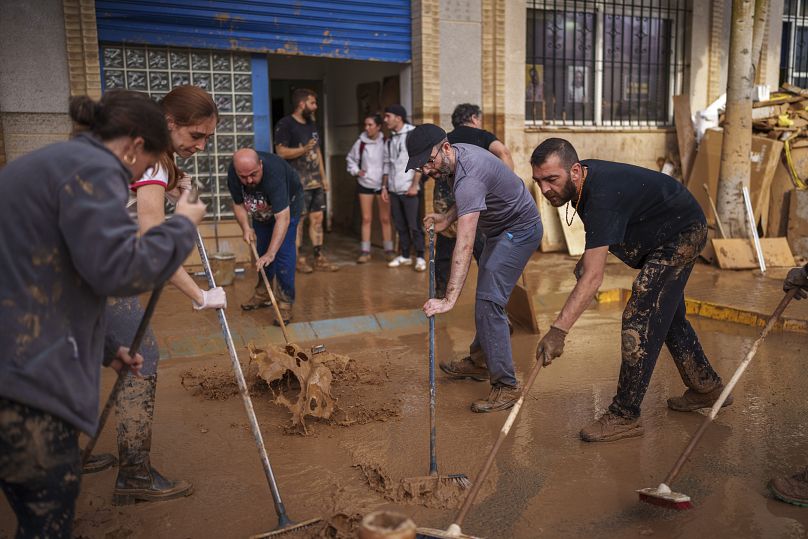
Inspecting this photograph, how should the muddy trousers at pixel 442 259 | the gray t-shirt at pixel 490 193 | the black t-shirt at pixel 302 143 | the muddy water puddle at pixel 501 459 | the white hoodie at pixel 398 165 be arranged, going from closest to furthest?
the muddy water puddle at pixel 501 459, the gray t-shirt at pixel 490 193, the muddy trousers at pixel 442 259, the black t-shirt at pixel 302 143, the white hoodie at pixel 398 165

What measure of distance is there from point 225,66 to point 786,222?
24.0ft

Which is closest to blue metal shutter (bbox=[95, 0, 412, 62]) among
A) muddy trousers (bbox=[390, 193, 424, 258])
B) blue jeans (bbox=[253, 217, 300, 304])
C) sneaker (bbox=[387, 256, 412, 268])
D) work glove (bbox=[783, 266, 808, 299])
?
muddy trousers (bbox=[390, 193, 424, 258])

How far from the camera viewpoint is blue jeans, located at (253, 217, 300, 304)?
6.52 m

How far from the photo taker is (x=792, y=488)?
3.35m

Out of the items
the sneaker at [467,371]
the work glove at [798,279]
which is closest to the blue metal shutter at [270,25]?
the sneaker at [467,371]

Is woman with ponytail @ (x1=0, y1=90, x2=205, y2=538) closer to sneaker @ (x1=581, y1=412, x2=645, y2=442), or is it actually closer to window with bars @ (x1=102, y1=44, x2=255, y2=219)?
sneaker @ (x1=581, y1=412, x2=645, y2=442)

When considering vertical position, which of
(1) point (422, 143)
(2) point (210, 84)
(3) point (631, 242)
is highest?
(2) point (210, 84)

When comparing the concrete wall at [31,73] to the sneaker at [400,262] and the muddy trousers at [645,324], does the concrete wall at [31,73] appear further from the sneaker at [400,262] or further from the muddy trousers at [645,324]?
the muddy trousers at [645,324]

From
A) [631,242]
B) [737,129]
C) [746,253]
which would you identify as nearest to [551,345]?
[631,242]

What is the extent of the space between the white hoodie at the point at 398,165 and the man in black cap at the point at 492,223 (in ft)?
11.9

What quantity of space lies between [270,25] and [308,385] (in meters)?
5.52

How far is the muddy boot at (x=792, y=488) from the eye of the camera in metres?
3.30

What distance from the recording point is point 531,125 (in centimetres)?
1048

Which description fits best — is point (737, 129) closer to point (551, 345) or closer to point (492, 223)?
point (492, 223)
